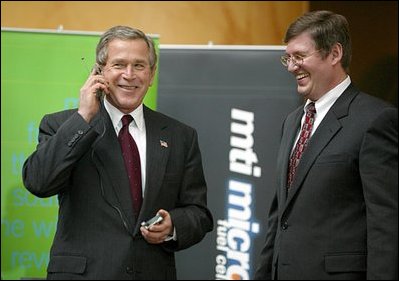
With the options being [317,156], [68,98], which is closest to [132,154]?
[317,156]

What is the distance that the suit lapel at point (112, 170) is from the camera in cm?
238

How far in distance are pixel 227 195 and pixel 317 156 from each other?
5.73 feet

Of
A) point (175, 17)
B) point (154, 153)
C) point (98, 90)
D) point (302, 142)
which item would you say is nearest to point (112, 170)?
point (154, 153)

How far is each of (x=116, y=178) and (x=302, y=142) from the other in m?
0.73

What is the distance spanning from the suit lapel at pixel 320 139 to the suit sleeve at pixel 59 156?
2.50 feet

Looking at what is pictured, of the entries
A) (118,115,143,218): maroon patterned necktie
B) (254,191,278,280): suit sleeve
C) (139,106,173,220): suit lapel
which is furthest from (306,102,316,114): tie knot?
(118,115,143,218): maroon patterned necktie

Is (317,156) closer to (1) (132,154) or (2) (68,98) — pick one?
(1) (132,154)

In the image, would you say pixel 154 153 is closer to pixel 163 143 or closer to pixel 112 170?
pixel 163 143

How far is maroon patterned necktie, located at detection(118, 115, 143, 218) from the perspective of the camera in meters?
2.43

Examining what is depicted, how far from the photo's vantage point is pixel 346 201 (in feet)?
7.50

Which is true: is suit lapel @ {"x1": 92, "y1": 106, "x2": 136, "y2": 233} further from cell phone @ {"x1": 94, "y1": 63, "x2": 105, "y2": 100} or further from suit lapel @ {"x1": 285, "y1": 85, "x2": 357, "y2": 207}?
suit lapel @ {"x1": 285, "y1": 85, "x2": 357, "y2": 207}

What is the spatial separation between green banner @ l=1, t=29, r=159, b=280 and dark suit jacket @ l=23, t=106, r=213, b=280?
1.45m

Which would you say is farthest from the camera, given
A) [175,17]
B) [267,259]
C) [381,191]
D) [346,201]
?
[175,17]

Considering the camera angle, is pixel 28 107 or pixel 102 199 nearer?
pixel 102 199
